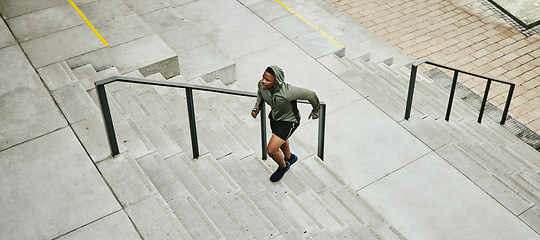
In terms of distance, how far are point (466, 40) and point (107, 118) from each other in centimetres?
813

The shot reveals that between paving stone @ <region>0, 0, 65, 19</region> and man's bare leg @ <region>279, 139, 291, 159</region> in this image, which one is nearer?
man's bare leg @ <region>279, 139, 291, 159</region>

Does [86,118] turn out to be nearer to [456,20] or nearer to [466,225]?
[466,225]

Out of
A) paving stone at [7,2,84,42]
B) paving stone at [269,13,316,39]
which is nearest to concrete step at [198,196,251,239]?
paving stone at [7,2,84,42]

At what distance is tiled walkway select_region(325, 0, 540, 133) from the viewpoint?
9781mm

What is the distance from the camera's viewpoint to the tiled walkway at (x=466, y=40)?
978 cm

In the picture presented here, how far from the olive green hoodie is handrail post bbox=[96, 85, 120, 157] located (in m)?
1.41

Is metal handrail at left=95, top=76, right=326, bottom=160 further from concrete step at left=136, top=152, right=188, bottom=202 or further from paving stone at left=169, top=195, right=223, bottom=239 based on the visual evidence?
paving stone at left=169, top=195, right=223, bottom=239

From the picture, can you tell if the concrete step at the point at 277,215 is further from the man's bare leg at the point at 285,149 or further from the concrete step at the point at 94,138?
the concrete step at the point at 94,138

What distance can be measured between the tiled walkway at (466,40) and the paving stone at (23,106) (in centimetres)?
673

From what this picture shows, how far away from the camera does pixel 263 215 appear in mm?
5254

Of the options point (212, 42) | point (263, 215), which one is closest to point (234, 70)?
point (212, 42)

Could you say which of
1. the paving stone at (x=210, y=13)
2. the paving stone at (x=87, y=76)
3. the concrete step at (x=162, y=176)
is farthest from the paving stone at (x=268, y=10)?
the concrete step at (x=162, y=176)

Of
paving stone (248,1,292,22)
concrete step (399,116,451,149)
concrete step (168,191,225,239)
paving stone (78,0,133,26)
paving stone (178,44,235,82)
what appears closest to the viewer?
concrete step (168,191,225,239)

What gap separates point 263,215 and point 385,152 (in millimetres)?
2537
